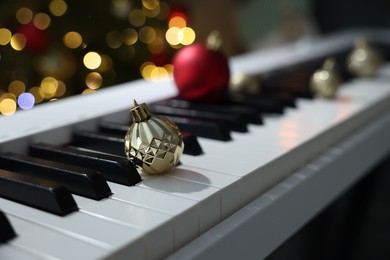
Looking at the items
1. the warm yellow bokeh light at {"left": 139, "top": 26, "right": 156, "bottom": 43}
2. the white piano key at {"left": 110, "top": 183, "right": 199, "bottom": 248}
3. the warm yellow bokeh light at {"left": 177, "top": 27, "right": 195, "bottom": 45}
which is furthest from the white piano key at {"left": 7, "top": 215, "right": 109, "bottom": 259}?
the warm yellow bokeh light at {"left": 177, "top": 27, "right": 195, "bottom": 45}

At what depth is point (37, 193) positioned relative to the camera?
0.57 m

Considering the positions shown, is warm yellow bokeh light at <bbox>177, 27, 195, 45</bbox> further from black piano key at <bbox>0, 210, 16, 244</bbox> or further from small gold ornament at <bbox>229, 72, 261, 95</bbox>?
black piano key at <bbox>0, 210, 16, 244</bbox>


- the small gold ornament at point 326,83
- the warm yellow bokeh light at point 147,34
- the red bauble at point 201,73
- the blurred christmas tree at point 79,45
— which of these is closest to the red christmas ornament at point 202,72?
the red bauble at point 201,73

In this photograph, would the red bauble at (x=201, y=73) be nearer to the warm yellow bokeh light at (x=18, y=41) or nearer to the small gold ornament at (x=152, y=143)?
the small gold ornament at (x=152, y=143)

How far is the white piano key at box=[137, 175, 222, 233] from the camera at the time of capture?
0.60 metres

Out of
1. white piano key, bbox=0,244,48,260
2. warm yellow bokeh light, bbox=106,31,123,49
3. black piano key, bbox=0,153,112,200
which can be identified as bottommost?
white piano key, bbox=0,244,48,260

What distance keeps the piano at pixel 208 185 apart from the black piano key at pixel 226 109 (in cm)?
1

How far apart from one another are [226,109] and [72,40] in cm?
64

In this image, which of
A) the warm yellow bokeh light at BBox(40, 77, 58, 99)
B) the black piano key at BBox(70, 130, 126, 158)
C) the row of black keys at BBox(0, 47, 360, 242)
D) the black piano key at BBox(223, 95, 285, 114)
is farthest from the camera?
the warm yellow bokeh light at BBox(40, 77, 58, 99)

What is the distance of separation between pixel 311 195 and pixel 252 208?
173mm

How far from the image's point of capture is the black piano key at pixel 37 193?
21.9 inches

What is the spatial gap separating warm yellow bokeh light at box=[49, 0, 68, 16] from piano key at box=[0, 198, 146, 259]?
0.88 m

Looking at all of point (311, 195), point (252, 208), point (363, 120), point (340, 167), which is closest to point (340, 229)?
point (363, 120)

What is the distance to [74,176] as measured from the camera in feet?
2.02
